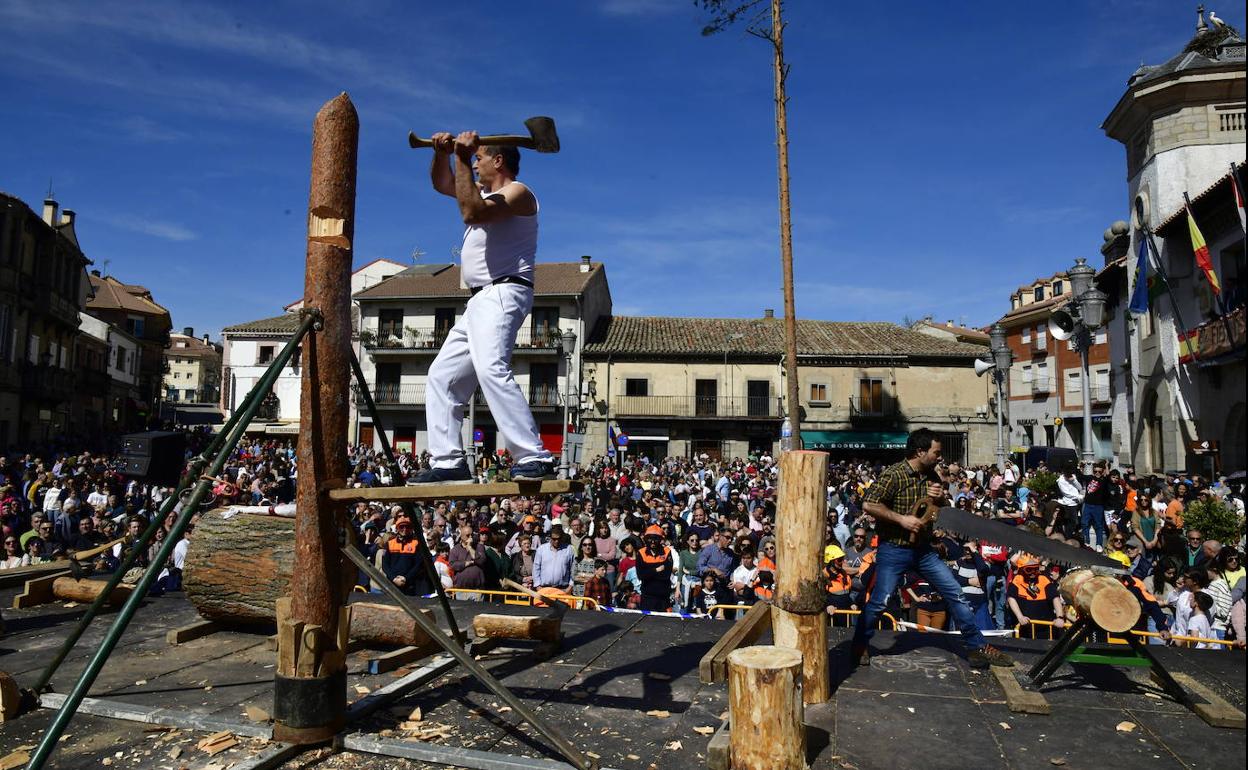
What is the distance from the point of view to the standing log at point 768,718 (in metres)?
3.51

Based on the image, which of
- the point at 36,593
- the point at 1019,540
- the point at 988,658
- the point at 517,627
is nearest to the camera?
the point at 988,658

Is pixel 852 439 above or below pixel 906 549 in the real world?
above

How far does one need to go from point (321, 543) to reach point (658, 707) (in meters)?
2.11

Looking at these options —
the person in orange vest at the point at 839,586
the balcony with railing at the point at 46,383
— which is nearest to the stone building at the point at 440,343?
the balcony with railing at the point at 46,383

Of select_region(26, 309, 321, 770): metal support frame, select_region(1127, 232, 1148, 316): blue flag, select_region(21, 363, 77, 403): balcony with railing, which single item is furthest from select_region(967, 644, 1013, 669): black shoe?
select_region(21, 363, 77, 403): balcony with railing

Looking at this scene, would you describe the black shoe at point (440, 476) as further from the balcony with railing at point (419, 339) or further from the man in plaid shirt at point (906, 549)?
the balcony with railing at point (419, 339)

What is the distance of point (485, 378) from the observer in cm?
408

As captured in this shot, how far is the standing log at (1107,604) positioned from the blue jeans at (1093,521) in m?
9.47

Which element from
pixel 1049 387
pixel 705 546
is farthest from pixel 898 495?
pixel 1049 387

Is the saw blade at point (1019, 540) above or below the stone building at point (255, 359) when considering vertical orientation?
below

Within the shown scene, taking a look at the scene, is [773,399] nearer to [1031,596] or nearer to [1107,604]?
[1031,596]

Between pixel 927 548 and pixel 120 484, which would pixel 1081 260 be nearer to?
pixel 927 548

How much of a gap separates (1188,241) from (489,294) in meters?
22.6

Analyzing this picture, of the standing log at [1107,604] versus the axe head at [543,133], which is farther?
the standing log at [1107,604]
